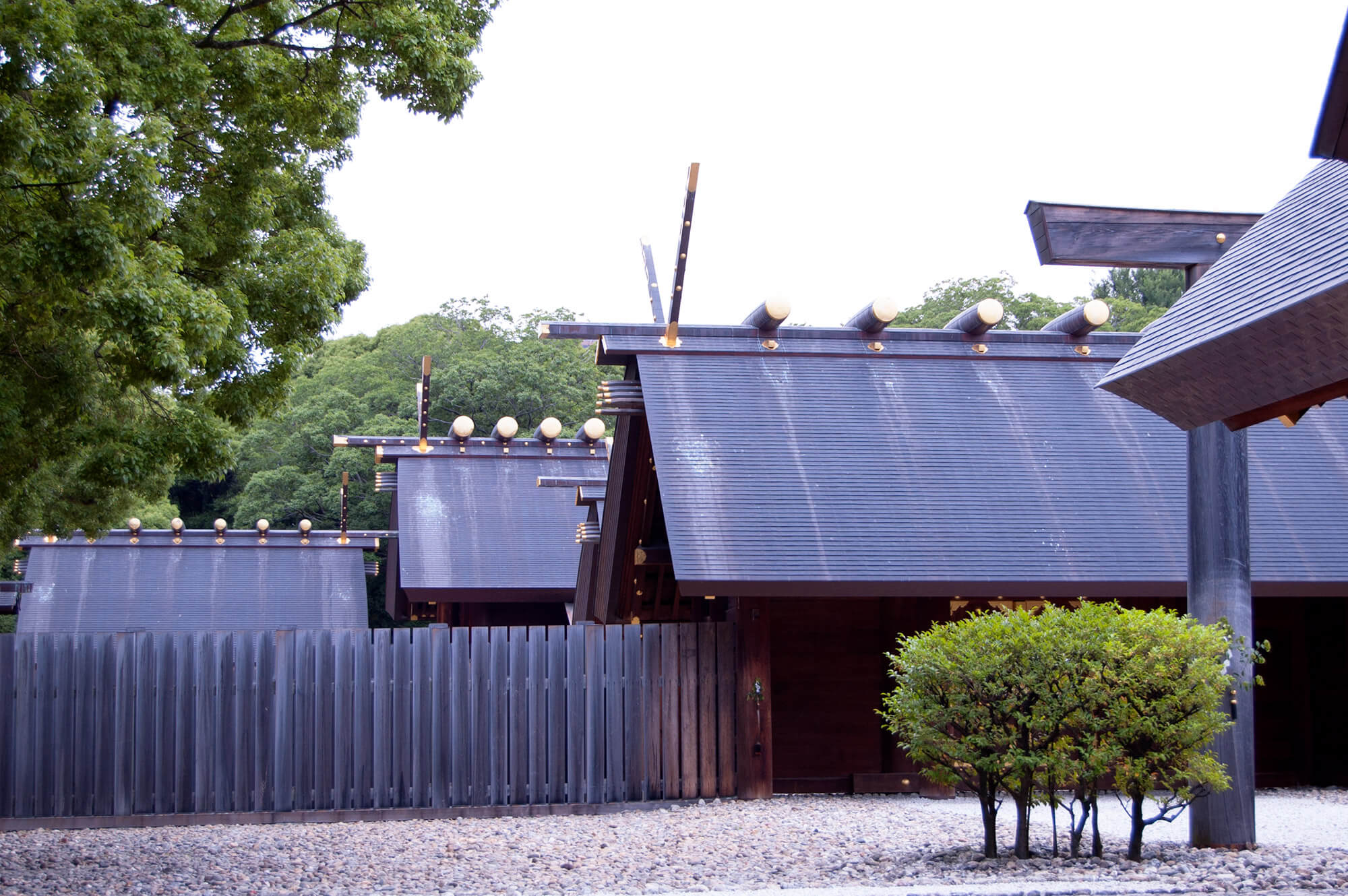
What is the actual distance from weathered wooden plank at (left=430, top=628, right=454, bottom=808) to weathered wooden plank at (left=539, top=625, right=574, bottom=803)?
33.9 inches

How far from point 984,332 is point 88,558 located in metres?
17.3

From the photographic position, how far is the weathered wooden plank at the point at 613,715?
10.8 metres

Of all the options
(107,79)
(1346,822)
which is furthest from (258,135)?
(1346,822)

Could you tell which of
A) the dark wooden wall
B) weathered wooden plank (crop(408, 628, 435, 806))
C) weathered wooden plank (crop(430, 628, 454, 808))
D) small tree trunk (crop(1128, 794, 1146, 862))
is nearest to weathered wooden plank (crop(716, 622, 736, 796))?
the dark wooden wall

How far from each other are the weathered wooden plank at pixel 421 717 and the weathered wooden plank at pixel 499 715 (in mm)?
540

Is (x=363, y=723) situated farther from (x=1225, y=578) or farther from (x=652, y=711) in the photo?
(x=1225, y=578)

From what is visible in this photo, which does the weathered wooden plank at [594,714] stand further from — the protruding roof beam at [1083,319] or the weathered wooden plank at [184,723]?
the protruding roof beam at [1083,319]

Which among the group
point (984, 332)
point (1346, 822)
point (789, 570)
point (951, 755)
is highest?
point (984, 332)

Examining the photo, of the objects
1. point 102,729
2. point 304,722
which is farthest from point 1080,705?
point 102,729

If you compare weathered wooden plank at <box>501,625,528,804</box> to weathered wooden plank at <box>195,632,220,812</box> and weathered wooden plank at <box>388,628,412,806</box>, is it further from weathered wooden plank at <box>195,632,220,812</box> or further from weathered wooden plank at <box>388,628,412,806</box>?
weathered wooden plank at <box>195,632,220,812</box>

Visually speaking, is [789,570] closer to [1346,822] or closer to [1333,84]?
[1346,822]

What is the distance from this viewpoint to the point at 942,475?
39.3ft

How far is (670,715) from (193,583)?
14.3 m

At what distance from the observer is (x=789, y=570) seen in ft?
34.7
